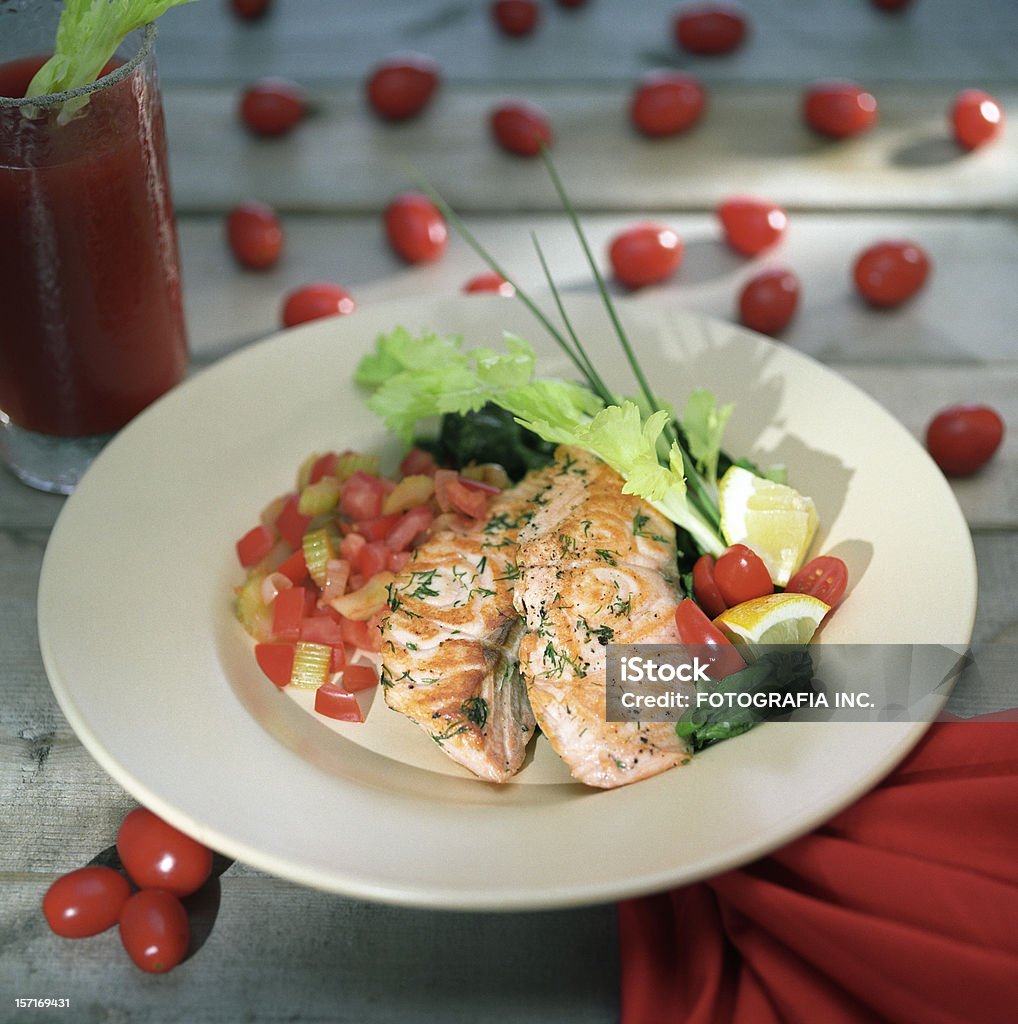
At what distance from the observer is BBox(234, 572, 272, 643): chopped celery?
2.87 metres

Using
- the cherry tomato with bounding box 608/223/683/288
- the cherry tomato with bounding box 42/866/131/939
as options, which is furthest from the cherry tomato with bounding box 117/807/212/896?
the cherry tomato with bounding box 608/223/683/288

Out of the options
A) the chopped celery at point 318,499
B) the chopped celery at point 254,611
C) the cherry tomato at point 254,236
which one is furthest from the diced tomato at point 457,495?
the cherry tomato at point 254,236

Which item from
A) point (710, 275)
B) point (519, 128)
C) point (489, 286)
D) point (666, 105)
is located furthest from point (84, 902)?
point (666, 105)

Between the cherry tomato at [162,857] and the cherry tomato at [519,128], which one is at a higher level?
the cherry tomato at [519,128]

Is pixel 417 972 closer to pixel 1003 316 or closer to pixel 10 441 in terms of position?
pixel 10 441

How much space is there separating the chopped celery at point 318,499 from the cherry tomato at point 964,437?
5.40 ft

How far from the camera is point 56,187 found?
2855 mm

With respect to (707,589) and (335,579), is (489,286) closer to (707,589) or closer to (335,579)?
(335,579)

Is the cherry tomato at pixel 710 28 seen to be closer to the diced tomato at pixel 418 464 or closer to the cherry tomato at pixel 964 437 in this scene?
the cherry tomato at pixel 964 437

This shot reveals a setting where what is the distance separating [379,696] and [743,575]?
0.84m

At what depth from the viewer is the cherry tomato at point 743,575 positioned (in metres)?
2.70

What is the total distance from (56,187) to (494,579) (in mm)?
1332

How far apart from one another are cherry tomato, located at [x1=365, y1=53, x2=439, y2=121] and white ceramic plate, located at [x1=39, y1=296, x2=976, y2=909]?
1663 mm

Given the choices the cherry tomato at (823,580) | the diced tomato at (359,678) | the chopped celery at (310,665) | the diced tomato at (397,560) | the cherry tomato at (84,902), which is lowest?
the cherry tomato at (84,902)
